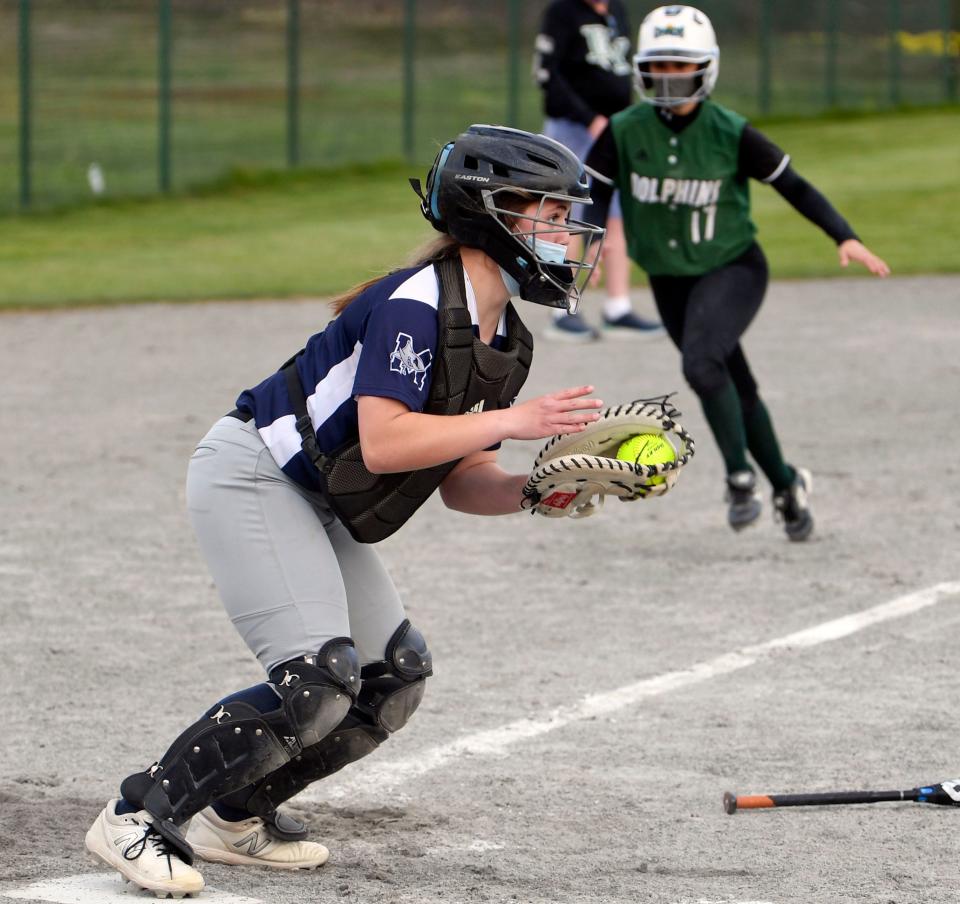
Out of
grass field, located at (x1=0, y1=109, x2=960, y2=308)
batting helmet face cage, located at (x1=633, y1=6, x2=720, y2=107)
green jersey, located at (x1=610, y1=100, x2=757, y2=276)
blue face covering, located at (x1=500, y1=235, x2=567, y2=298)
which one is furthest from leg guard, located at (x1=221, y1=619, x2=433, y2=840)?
grass field, located at (x1=0, y1=109, x2=960, y2=308)

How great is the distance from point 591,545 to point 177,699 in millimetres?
2546

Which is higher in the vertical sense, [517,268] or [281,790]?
[517,268]

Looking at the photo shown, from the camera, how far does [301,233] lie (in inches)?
669

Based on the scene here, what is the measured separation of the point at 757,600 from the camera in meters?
6.68

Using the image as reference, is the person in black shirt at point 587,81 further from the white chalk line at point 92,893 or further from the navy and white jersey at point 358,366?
the white chalk line at point 92,893

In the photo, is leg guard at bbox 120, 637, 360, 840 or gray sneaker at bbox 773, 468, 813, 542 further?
gray sneaker at bbox 773, 468, 813, 542

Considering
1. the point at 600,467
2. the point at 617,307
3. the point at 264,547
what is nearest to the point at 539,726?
the point at 600,467

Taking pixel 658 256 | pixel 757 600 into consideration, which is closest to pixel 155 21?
pixel 658 256

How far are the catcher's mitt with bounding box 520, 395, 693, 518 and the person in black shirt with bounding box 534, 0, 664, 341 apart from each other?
306 inches

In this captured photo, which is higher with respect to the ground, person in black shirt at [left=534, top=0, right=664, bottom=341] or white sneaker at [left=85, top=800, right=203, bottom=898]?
person in black shirt at [left=534, top=0, right=664, bottom=341]

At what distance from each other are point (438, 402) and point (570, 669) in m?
2.07

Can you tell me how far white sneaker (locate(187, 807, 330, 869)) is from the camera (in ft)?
13.9

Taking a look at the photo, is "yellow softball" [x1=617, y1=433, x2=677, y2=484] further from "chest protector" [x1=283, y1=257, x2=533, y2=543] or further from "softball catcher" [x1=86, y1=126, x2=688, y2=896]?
"chest protector" [x1=283, y1=257, x2=533, y2=543]

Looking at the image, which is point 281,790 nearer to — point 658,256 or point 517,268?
point 517,268
